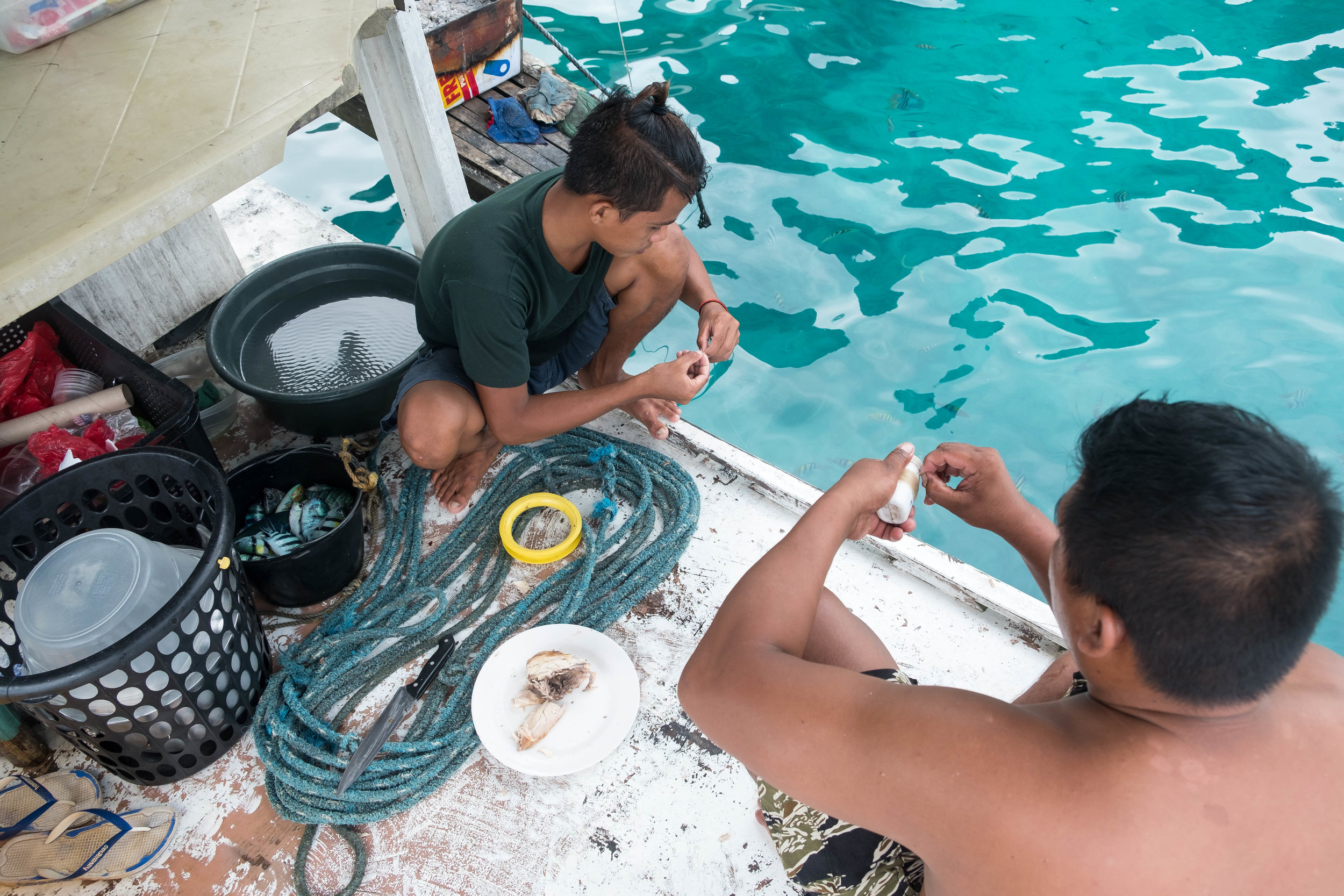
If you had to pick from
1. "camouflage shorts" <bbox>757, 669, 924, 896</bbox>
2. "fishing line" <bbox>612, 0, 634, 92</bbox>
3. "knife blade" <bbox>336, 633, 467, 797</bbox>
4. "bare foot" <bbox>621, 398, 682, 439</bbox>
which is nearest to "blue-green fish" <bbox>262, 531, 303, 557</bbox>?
"knife blade" <bbox>336, 633, 467, 797</bbox>

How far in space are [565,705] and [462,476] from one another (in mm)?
960

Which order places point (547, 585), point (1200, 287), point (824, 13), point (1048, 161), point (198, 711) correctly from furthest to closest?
point (824, 13), point (1048, 161), point (1200, 287), point (547, 585), point (198, 711)

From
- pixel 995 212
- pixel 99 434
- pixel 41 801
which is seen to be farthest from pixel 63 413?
pixel 995 212

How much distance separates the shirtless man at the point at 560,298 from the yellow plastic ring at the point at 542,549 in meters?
0.20

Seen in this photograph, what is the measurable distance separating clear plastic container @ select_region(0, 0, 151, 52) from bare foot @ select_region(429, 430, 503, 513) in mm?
1506

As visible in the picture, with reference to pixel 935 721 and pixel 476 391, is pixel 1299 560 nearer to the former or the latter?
pixel 935 721

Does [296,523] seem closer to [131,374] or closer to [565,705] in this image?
[131,374]

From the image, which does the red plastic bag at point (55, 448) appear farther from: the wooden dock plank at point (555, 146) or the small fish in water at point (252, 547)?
the wooden dock plank at point (555, 146)

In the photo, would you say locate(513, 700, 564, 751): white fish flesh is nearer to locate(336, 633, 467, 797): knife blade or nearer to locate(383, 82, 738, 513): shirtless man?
locate(336, 633, 467, 797): knife blade

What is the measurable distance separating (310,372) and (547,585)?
134cm

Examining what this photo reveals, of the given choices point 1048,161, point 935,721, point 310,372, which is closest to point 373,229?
point 310,372

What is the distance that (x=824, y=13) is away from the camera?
5.55 meters

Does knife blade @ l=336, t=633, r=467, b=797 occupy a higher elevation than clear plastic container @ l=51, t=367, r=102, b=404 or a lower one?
lower

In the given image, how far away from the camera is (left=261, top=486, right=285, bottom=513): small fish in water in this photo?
8.04 ft
